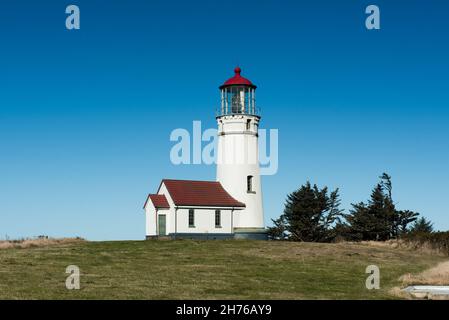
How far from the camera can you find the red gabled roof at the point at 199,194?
43.1 meters

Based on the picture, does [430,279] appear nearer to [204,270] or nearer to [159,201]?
[204,270]

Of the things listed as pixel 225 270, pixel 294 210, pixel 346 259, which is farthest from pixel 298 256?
pixel 294 210

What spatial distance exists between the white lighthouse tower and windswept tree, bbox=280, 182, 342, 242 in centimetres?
816

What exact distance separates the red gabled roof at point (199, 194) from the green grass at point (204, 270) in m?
5.72

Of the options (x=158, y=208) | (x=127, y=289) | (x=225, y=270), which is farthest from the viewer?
(x=158, y=208)

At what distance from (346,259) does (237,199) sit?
1611 centimetres

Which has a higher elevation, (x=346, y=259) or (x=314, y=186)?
(x=314, y=186)

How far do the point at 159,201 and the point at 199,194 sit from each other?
301 cm

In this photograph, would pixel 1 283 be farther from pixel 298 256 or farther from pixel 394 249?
pixel 394 249

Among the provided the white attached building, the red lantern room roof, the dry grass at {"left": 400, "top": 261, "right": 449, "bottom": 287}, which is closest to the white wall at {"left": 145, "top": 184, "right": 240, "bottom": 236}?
the white attached building

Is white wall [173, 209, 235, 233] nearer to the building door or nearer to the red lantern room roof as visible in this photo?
the building door

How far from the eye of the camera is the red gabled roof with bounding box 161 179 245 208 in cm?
4312

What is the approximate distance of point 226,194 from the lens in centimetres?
4544
